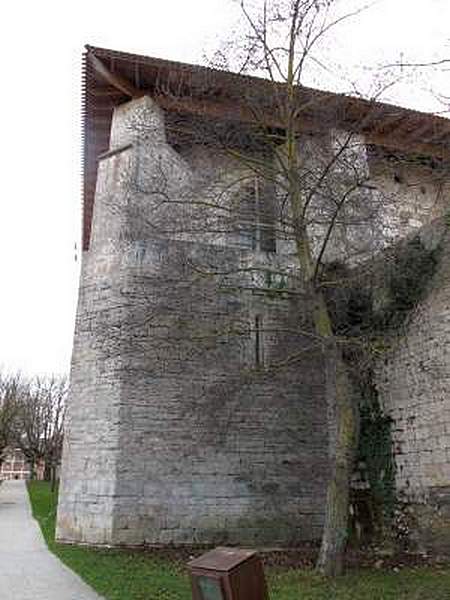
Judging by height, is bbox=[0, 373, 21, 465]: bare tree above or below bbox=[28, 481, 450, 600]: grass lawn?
above

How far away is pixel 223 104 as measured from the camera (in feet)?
33.3

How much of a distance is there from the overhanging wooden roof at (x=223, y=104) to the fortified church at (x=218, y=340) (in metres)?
0.05

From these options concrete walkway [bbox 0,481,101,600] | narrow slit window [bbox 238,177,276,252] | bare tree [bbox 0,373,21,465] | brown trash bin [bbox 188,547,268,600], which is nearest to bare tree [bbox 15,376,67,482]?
bare tree [bbox 0,373,21,465]

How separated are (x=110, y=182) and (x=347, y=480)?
24.4ft

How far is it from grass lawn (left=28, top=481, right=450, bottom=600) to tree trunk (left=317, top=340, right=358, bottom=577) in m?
0.25

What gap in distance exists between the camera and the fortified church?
8898mm

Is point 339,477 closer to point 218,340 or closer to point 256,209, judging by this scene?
point 218,340

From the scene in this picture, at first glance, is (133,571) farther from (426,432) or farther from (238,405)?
(426,432)

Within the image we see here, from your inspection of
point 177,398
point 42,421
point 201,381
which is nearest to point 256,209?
point 201,381

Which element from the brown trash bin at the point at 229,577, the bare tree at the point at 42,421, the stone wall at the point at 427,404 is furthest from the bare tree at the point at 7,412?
the brown trash bin at the point at 229,577

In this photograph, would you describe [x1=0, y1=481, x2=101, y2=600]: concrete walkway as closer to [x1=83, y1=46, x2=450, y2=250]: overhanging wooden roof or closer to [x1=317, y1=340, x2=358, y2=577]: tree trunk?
[x1=317, y1=340, x2=358, y2=577]: tree trunk

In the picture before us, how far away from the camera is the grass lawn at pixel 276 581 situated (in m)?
5.99

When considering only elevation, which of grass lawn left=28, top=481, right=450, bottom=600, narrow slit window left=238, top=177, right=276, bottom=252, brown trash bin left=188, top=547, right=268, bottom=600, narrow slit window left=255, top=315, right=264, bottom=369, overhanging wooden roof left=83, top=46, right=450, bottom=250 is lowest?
grass lawn left=28, top=481, right=450, bottom=600

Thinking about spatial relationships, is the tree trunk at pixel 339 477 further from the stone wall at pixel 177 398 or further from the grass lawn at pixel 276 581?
the stone wall at pixel 177 398
